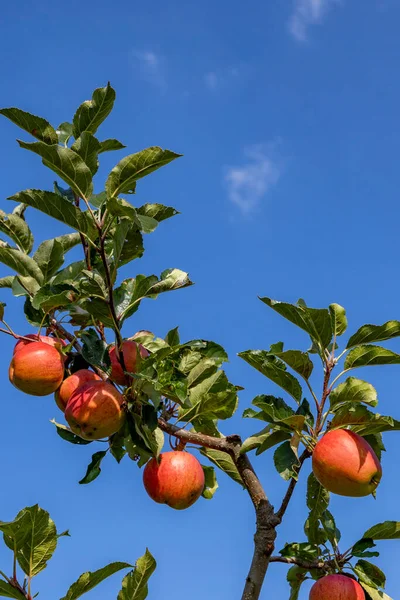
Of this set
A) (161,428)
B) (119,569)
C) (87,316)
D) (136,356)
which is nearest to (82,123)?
(87,316)

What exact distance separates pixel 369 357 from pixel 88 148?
149cm

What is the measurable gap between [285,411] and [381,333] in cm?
55

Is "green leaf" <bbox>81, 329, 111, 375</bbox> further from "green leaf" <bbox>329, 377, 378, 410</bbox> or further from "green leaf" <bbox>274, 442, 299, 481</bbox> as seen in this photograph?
"green leaf" <bbox>329, 377, 378, 410</bbox>

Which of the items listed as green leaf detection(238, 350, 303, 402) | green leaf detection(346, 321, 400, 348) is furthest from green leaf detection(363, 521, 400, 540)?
green leaf detection(346, 321, 400, 348)

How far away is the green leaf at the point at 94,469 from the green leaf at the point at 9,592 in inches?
20.6

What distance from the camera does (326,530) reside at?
3.38 metres

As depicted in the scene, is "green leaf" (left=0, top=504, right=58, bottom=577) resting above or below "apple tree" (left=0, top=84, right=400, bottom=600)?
below

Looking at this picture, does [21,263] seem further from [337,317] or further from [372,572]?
[372,572]

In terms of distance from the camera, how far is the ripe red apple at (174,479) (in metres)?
3.15

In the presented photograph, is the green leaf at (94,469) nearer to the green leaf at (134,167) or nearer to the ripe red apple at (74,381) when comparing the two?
the ripe red apple at (74,381)

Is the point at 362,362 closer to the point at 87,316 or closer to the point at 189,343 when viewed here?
the point at 189,343

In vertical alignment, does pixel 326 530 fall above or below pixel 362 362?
below

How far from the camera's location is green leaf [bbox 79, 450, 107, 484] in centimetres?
322

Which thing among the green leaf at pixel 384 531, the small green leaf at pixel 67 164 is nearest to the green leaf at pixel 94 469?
the small green leaf at pixel 67 164
